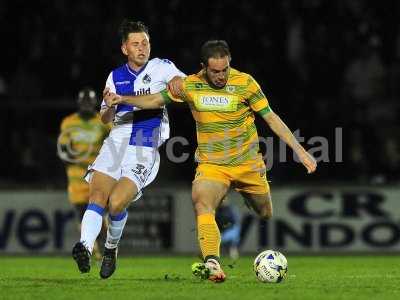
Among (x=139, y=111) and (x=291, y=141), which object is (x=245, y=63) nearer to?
(x=139, y=111)

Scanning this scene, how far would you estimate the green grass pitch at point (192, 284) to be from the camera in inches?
290

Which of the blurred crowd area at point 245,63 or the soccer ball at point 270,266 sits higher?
the blurred crowd area at point 245,63

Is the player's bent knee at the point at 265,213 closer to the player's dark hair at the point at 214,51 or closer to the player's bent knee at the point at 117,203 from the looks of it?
the player's bent knee at the point at 117,203

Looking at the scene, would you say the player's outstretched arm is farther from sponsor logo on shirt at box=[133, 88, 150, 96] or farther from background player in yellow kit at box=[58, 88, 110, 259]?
background player in yellow kit at box=[58, 88, 110, 259]

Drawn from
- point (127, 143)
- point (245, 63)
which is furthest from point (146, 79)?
point (245, 63)

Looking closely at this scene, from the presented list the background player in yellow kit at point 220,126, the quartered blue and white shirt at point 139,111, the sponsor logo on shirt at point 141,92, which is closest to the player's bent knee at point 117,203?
the quartered blue and white shirt at point 139,111

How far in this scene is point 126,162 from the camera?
9.12 meters

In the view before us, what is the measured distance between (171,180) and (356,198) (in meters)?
3.21

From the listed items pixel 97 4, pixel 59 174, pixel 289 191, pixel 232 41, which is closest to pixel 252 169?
pixel 289 191

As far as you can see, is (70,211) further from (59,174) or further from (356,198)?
(356,198)

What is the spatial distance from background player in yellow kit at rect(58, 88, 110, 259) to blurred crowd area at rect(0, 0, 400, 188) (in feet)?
10.8

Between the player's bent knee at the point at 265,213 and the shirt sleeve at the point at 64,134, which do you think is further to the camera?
the shirt sleeve at the point at 64,134

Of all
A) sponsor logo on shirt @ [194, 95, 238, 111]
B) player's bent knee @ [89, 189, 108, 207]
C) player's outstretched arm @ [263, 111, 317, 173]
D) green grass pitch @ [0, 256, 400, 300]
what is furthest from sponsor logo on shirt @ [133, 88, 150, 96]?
green grass pitch @ [0, 256, 400, 300]

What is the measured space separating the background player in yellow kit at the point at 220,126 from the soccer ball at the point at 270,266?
0.44m
